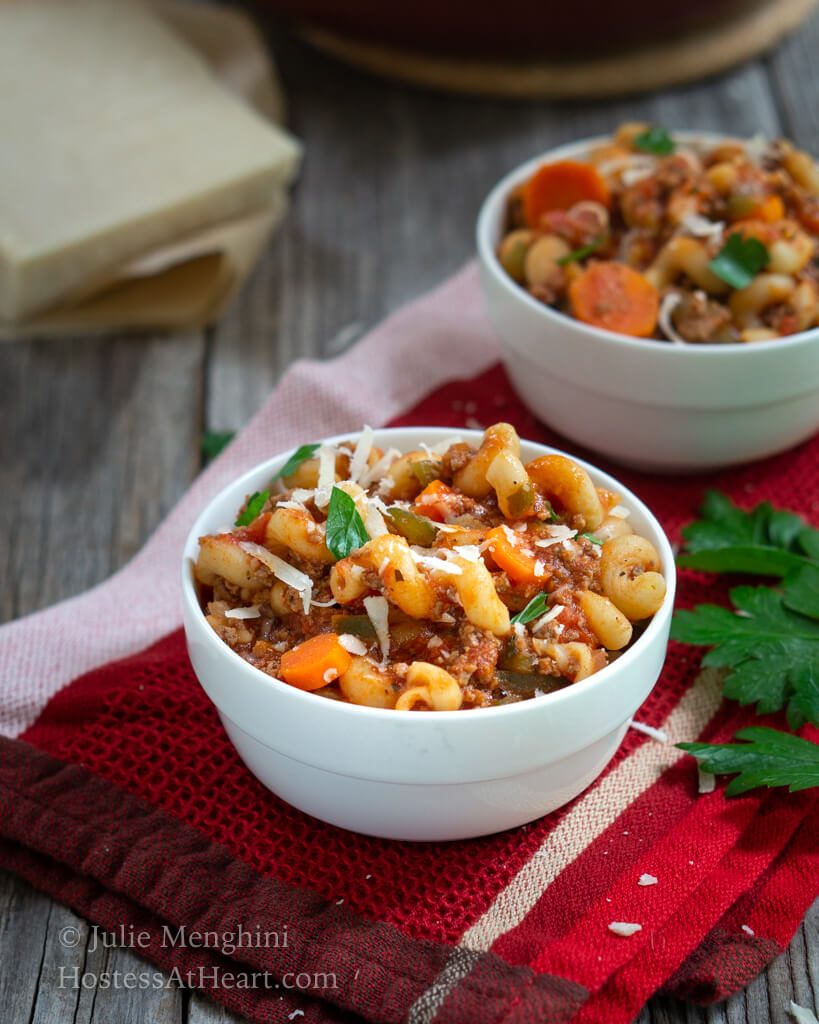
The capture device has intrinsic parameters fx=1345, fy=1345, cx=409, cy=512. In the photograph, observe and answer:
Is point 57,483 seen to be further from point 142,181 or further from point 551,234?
point 551,234

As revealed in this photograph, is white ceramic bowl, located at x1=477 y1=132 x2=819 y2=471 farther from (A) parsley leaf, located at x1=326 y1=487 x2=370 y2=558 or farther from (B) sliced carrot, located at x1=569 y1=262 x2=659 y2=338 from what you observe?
(A) parsley leaf, located at x1=326 y1=487 x2=370 y2=558

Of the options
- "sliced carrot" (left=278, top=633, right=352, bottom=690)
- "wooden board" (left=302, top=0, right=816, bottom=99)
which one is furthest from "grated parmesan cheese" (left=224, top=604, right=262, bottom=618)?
"wooden board" (left=302, top=0, right=816, bottom=99)

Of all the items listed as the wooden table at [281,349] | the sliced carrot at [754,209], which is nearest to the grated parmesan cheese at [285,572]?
the wooden table at [281,349]

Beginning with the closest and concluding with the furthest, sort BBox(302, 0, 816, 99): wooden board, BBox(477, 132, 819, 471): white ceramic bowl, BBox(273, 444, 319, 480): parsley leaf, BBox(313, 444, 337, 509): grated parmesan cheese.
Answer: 1. BBox(313, 444, 337, 509): grated parmesan cheese
2. BBox(273, 444, 319, 480): parsley leaf
3. BBox(477, 132, 819, 471): white ceramic bowl
4. BBox(302, 0, 816, 99): wooden board

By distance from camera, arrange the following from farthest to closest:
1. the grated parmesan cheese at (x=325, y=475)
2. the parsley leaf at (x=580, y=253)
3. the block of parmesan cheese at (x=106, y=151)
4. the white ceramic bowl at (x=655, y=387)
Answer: the block of parmesan cheese at (x=106, y=151), the parsley leaf at (x=580, y=253), the white ceramic bowl at (x=655, y=387), the grated parmesan cheese at (x=325, y=475)

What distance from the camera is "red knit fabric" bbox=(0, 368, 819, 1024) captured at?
1506 mm

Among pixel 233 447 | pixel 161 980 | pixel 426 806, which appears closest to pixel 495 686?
pixel 426 806

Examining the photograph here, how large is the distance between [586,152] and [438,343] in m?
0.46

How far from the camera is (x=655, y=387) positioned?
7.16 ft

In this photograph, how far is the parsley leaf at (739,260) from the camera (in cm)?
216

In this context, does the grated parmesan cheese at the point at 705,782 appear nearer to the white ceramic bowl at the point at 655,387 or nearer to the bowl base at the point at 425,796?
the bowl base at the point at 425,796

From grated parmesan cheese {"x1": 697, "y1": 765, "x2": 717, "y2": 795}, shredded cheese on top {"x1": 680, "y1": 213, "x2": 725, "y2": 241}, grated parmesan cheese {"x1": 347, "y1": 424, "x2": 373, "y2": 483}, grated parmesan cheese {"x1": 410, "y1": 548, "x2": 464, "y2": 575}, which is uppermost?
grated parmesan cheese {"x1": 410, "y1": 548, "x2": 464, "y2": 575}

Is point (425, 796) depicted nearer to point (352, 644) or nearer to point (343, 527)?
point (352, 644)

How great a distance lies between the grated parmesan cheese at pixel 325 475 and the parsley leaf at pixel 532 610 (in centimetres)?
28
